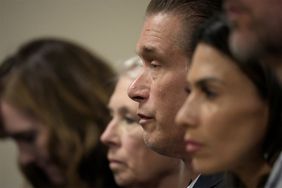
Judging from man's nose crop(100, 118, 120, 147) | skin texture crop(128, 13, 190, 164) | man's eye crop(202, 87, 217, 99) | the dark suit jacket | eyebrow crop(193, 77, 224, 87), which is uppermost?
eyebrow crop(193, 77, 224, 87)

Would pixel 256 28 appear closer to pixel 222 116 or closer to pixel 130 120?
pixel 222 116

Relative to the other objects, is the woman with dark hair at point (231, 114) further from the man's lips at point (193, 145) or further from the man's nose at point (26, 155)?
the man's nose at point (26, 155)

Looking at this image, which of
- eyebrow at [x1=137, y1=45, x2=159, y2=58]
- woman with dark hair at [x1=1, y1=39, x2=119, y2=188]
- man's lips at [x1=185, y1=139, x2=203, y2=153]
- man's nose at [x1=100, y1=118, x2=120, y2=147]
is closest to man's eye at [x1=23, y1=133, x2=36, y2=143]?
woman with dark hair at [x1=1, y1=39, x2=119, y2=188]

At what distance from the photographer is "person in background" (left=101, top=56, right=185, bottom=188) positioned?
1600mm

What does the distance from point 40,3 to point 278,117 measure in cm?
206

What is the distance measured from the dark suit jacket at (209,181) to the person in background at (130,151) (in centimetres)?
41

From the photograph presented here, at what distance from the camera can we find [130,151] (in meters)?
1.66

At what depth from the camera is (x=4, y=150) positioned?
2.73 meters

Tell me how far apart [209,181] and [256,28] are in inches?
17.0

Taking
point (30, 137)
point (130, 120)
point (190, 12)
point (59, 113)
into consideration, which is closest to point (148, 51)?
point (190, 12)

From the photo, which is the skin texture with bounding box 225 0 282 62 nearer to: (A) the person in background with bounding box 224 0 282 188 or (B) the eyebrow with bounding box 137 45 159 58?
(A) the person in background with bounding box 224 0 282 188

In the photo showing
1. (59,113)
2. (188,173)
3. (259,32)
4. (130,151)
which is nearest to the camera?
(259,32)

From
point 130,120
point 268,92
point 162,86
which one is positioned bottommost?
point 130,120

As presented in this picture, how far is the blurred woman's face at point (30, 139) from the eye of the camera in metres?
1.79
